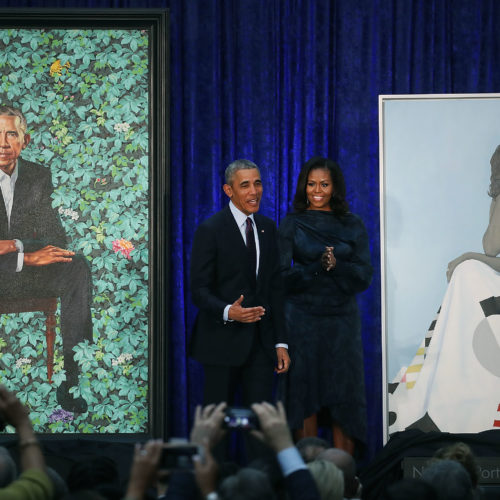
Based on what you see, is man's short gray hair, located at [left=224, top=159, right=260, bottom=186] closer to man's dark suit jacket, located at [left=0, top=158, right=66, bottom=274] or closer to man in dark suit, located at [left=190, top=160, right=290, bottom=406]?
man in dark suit, located at [left=190, top=160, right=290, bottom=406]

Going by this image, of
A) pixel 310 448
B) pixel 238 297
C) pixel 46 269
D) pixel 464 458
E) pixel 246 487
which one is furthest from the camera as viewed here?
pixel 46 269

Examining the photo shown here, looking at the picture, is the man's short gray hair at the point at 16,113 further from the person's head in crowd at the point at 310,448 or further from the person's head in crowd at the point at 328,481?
the person's head in crowd at the point at 328,481

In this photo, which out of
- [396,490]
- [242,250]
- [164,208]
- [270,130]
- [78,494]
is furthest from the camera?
[270,130]

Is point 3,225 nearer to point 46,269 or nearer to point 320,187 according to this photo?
point 46,269

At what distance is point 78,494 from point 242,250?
93.8 inches

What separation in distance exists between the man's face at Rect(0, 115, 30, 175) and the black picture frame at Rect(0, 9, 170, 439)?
1.84ft

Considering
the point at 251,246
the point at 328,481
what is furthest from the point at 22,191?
the point at 328,481

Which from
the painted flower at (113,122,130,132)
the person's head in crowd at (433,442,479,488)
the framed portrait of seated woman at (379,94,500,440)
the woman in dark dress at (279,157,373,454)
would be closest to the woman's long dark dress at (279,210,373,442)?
the woman in dark dress at (279,157,373,454)

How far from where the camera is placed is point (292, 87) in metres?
5.03

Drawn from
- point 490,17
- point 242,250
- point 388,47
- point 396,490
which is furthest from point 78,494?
point 490,17

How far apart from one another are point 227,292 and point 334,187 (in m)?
0.84

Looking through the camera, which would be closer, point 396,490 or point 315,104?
point 396,490

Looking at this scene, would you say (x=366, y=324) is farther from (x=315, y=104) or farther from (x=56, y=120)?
(x=56, y=120)

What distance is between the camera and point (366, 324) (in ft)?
16.5
